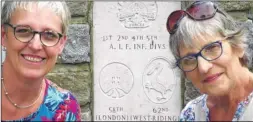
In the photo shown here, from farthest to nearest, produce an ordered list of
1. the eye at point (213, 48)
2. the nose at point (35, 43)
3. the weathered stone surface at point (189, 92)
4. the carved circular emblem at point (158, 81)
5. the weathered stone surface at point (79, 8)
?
the weathered stone surface at point (79, 8)
the carved circular emblem at point (158, 81)
the weathered stone surface at point (189, 92)
the nose at point (35, 43)
the eye at point (213, 48)

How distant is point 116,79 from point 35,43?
45 cm

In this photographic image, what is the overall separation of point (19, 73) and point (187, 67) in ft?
1.42

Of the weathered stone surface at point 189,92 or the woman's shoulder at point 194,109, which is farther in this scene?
the weathered stone surface at point 189,92

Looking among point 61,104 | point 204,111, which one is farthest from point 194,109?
point 61,104

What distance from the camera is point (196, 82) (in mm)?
1264

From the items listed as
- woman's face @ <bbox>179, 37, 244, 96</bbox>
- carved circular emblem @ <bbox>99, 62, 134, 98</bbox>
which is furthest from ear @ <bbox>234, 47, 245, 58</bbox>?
carved circular emblem @ <bbox>99, 62, 134, 98</bbox>

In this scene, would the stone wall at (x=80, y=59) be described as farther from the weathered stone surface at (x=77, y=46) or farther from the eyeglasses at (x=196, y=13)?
the eyeglasses at (x=196, y=13)

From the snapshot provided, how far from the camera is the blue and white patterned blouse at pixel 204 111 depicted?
1.27m

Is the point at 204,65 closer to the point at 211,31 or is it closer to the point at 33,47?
the point at 211,31

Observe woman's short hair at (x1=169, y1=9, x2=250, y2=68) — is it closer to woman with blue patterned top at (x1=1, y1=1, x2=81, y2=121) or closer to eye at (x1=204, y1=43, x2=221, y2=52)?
eye at (x1=204, y1=43, x2=221, y2=52)

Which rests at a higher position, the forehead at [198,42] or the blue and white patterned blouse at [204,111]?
the forehead at [198,42]

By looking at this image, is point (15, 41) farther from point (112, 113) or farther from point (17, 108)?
point (112, 113)

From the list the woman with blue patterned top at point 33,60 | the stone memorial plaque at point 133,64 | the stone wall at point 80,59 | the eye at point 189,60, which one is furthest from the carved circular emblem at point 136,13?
the eye at point 189,60

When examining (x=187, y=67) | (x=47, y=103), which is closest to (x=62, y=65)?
(x=47, y=103)
